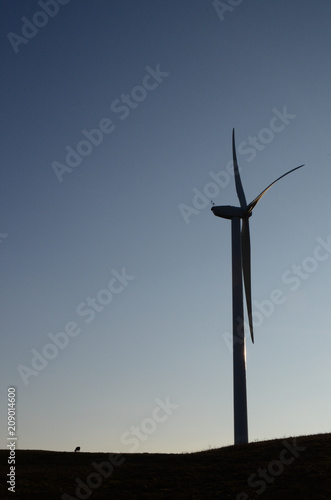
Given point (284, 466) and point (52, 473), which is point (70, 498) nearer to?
point (52, 473)

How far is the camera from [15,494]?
35.2m

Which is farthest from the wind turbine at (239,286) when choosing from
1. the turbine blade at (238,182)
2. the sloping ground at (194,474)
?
the sloping ground at (194,474)

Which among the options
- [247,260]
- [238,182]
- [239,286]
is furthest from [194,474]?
→ [238,182]

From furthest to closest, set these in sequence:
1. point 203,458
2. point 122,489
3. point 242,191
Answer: point 242,191
point 203,458
point 122,489

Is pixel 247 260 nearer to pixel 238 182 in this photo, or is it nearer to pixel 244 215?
pixel 244 215

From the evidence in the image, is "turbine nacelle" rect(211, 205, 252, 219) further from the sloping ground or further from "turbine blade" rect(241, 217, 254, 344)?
the sloping ground

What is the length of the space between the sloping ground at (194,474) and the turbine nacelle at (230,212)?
66.4 feet

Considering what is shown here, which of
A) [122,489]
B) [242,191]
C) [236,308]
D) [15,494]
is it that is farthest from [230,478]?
[242,191]

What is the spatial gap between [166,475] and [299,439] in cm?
1261

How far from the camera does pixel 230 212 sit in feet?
193

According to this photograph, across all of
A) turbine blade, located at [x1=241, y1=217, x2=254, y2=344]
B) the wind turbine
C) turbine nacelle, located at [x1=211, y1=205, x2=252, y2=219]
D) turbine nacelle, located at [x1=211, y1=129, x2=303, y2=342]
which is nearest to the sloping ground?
the wind turbine

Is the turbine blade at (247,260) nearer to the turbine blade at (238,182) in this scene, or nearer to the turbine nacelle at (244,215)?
the turbine nacelle at (244,215)

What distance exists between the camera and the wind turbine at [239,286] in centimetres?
4891

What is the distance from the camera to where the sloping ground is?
1350 inches
